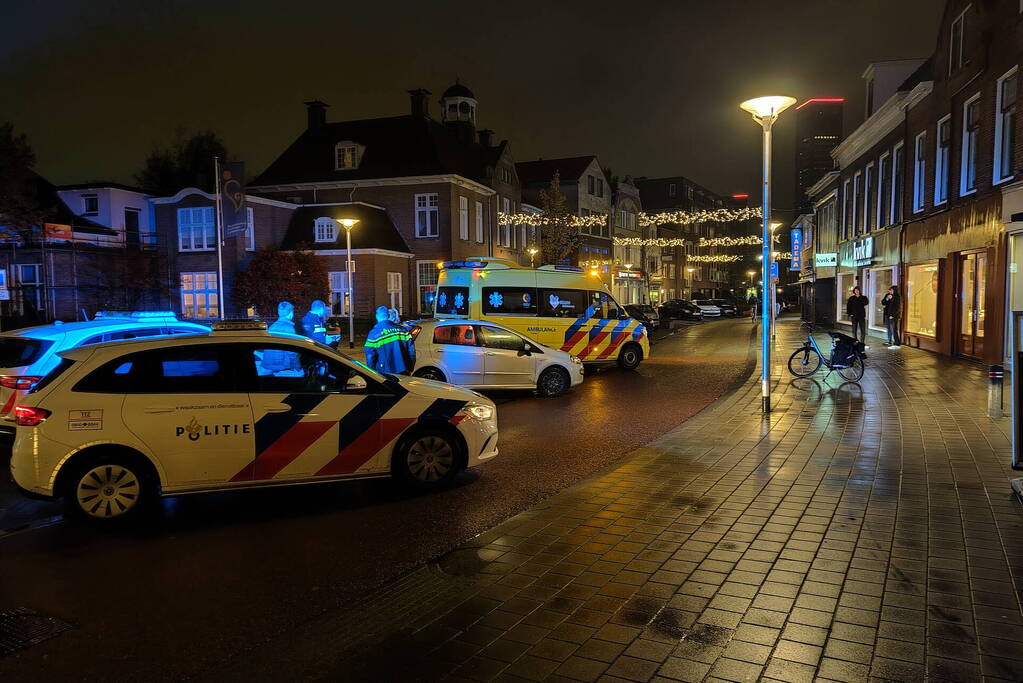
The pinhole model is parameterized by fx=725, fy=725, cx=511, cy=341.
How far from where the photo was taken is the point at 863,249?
90.5 ft

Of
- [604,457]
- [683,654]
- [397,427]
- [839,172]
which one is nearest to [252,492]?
[397,427]

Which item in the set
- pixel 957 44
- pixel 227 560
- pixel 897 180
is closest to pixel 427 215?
pixel 897 180

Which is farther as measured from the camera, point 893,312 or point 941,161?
point 893,312

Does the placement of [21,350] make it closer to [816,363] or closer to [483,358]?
[483,358]

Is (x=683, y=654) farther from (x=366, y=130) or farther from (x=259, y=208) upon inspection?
(x=366, y=130)

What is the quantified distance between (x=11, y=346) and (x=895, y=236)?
78.2 ft

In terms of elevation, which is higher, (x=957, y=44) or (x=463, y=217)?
(x=957, y=44)

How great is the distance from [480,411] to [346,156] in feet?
114

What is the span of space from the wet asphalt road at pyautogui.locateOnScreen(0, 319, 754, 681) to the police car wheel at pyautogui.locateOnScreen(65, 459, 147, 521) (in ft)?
0.56

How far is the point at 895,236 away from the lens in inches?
923

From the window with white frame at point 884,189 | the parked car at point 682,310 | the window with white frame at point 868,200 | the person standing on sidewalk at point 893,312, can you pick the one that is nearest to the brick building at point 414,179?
the parked car at point 682,310

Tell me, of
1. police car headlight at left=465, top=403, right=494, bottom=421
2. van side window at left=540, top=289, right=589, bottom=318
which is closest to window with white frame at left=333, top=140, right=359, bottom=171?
van side window at left=540, top=289, right=589, bottom=318

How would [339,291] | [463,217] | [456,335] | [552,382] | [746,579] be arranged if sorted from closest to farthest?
[746,579] < [456,335] < [552,382] < [339,291] < [463,217]

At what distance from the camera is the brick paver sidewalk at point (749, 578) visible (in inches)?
140
